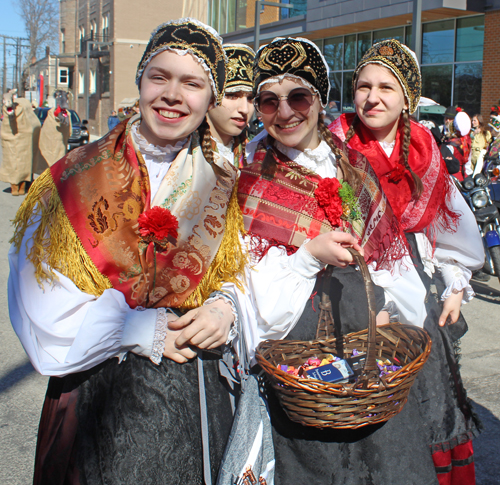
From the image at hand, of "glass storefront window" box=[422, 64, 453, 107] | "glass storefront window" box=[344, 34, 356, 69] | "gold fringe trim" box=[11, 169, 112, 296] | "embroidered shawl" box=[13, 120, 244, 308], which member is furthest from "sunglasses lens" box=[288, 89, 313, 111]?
"glass storefront window" box=[344, 34, 356, 69]

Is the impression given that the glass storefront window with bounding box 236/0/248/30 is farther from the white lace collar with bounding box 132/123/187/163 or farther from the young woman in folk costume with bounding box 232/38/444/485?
the white lace collar with bounding box 132/123/187/163

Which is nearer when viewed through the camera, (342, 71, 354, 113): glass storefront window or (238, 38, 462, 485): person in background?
(238, 38, 462, 485): person in background

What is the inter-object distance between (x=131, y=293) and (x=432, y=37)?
52.0ft

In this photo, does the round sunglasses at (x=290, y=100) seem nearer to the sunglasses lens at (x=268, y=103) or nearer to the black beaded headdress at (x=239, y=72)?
the sunglasses lens at (x=268, y=103)

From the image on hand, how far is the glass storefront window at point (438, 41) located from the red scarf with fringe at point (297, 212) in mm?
14628

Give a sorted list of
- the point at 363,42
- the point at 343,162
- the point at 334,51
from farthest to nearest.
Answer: the point at 334,51 < the point at 363,42 < the point at 343,162

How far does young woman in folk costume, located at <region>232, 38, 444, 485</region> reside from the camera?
1.93m

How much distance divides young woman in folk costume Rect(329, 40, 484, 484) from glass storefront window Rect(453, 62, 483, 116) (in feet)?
Result: 44.7

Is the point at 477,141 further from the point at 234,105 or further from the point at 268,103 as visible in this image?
the point at 268,103

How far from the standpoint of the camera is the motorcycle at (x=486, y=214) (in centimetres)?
543

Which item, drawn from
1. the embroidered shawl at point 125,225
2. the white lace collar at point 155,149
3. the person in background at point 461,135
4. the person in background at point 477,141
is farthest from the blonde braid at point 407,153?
the person in background at point 477,141

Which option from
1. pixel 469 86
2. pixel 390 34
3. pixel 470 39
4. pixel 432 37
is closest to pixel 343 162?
pixel 469 86

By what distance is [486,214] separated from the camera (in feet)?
18.4

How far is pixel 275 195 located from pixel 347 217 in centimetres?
30
